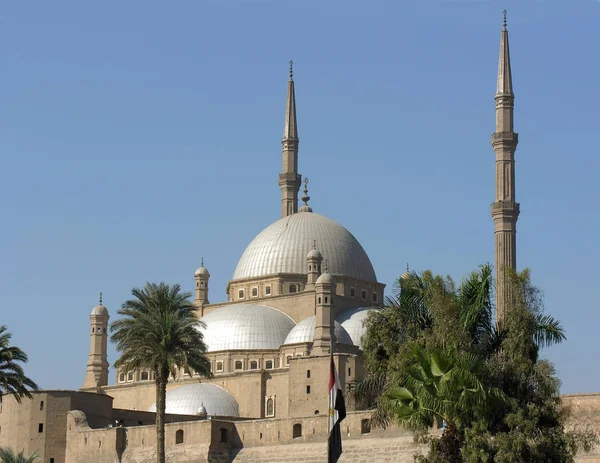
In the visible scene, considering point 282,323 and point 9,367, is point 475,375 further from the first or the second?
point 282,323

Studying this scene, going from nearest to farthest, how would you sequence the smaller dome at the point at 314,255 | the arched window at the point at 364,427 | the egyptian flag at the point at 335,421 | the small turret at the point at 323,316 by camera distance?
the egyptian flag at the point at 335,421 < the arched window at the point at 364,427 < the small turret at the point at 323,316 < the smaller dome at the point at 314,255

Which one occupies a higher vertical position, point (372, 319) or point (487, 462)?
point (372, 319)

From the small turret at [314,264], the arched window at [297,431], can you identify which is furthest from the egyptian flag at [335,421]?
the small turret at [314,264]

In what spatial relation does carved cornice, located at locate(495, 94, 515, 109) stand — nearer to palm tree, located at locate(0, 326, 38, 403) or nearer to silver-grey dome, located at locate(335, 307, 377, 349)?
silver-grey dome, located at locate(335, 307, 377, 349)

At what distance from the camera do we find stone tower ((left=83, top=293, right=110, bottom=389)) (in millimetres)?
66500

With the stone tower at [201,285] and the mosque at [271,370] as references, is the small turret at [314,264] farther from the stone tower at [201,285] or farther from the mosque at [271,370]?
the stone tower at [201,285]

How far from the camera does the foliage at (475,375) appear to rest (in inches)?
1044

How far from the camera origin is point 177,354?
3878cm

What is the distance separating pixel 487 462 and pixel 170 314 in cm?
1522

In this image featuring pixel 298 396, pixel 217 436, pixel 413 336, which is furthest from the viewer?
pixel 298 396

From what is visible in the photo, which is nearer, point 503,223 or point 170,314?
point 170,314

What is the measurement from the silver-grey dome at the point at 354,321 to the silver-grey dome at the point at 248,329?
108 inches

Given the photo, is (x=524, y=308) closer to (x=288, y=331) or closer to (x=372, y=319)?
(x=372, y=319)

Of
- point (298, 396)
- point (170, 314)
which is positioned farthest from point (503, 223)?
point (170, 314)
